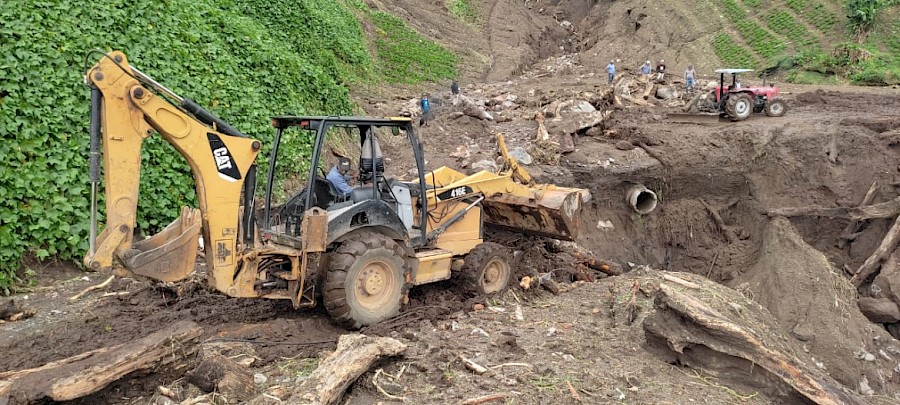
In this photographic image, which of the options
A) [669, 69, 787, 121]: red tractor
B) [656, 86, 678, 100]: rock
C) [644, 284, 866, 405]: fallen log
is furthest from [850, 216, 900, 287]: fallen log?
[656, 86, 678, 100]: rock

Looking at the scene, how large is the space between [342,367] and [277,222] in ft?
7.79

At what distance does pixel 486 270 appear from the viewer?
7.96 meters

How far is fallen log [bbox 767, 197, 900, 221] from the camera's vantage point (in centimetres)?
1245

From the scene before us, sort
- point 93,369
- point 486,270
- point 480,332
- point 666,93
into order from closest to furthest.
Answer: point 93,369 < point 480,332 < point 486,270 < point 666,93

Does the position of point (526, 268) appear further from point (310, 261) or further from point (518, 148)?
point (518, 148)

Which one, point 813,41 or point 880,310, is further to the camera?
point 813,41

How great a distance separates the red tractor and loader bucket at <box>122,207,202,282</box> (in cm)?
1484

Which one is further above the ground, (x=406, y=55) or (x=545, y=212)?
(x=406, y=55)

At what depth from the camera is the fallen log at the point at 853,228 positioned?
13.2m

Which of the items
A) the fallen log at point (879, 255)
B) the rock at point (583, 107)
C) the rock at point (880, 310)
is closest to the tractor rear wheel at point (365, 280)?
the rock at point (880, 310)

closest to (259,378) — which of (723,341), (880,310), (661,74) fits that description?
(723,341)

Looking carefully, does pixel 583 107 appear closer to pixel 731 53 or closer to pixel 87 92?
pixel 87 92

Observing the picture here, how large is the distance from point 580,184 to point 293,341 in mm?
9112

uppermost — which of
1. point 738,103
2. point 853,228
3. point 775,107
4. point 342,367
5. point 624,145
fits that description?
point 738,103
